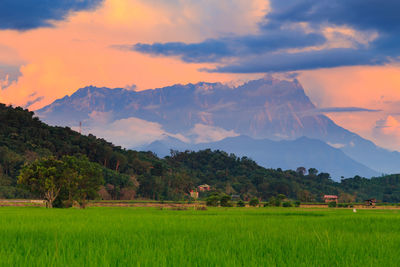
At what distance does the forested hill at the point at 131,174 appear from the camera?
393 feet

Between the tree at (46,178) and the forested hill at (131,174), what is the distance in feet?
126

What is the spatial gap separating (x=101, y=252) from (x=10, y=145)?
128 meters

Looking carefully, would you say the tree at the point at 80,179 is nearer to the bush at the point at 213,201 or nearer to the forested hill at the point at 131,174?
the bush at the point at 213,201

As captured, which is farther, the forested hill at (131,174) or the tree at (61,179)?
the forested hill at (131,174)

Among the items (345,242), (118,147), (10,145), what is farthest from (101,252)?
(118,147)

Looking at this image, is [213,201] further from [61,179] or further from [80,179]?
[61,179]

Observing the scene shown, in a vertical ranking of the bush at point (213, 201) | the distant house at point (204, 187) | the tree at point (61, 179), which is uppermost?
the distant house at point (204, 187)

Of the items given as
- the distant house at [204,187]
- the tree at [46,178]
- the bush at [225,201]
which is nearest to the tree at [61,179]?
the tree at [46,178]

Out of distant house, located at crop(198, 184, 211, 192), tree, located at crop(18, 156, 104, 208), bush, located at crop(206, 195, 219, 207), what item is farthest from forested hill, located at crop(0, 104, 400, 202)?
tree, located at crop(18, 156, 104, 208)

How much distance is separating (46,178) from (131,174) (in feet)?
284

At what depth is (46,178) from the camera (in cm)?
6072

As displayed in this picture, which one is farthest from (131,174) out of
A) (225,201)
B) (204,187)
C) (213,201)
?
(225,201)

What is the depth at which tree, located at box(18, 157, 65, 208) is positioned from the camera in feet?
200

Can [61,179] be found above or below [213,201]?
above
